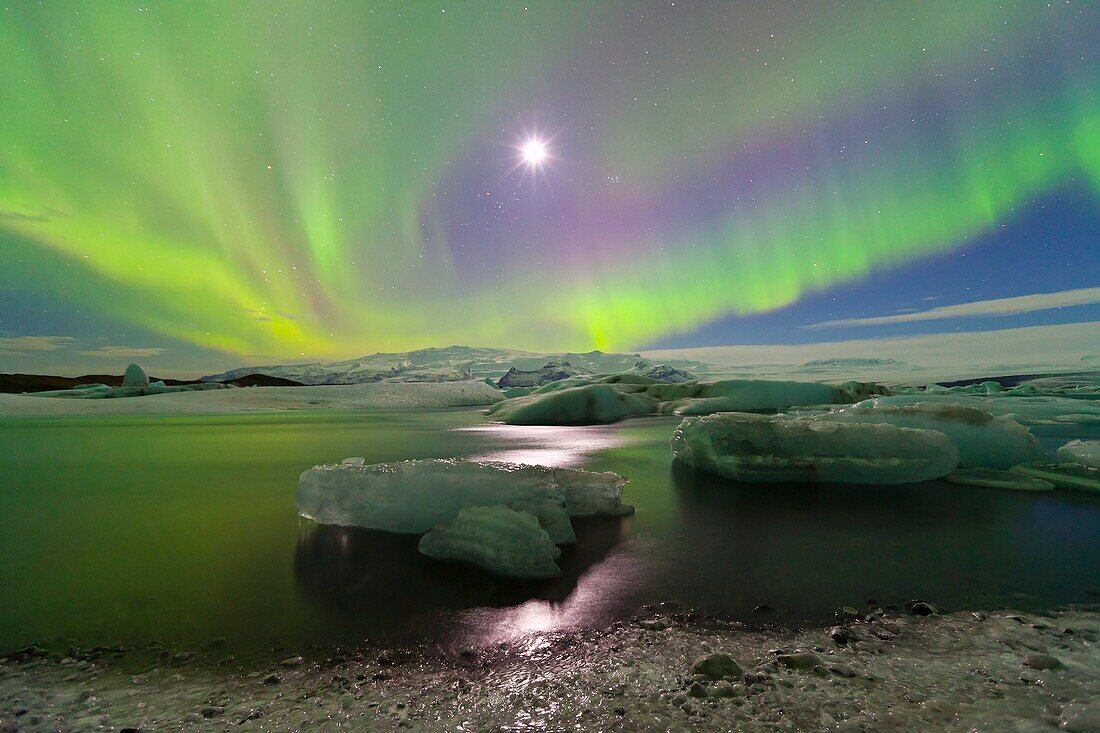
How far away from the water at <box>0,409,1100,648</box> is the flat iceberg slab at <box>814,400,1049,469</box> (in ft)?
4.07

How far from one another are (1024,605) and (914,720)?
1.41 meters

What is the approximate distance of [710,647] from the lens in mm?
1806

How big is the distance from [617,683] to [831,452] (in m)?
4.50

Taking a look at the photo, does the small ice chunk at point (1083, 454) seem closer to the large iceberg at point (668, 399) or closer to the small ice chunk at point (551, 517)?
the small ice chunk at point (551, 517)

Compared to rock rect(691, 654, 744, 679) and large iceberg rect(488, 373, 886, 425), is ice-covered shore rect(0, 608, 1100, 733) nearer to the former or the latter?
rock rect(691, 654, 744, 679)

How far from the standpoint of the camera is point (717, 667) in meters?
1.62

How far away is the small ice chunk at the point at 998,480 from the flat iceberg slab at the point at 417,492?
4.80 metres

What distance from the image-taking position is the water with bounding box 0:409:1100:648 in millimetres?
2072

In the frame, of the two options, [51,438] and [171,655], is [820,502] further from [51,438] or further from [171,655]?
[51,438]

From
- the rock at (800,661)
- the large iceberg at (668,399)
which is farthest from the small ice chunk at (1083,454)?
the large iceberg at (668,399)

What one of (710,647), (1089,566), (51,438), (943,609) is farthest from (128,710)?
(51,438)

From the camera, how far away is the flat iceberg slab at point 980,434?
5.46 meters

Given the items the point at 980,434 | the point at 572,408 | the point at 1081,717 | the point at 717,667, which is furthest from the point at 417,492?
the point at 572,408

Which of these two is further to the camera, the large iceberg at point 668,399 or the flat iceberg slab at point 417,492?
the large iceberg at point 668,399
